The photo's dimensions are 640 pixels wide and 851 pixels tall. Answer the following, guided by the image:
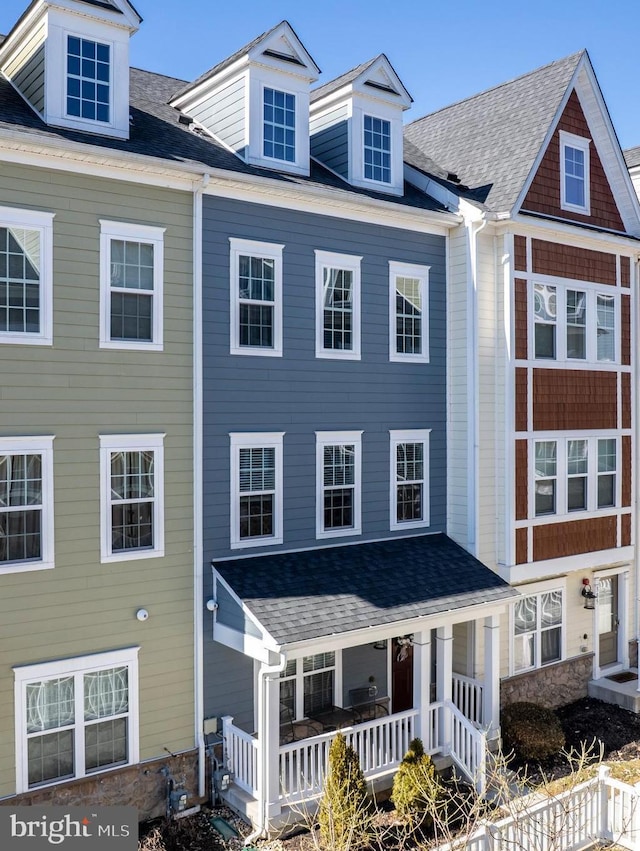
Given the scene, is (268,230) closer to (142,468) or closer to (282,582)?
(142,468)

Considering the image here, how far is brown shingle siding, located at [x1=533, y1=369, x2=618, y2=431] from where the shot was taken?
50.5 ft

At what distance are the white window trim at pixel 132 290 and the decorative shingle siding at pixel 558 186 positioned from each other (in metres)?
7.49

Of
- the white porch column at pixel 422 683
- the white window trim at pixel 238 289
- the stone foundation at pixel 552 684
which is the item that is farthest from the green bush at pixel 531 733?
the white window trim at pixel 238 289

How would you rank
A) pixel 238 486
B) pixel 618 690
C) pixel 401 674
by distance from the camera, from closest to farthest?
pixel 238 486, pixel 401 674, pixel 618 690

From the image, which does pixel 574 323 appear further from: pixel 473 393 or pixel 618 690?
pixel 618 690

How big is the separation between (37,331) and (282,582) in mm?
5311

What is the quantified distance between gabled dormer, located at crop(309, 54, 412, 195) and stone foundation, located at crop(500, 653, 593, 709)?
10.1 metres

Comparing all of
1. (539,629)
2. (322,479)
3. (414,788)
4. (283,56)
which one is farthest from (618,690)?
(283,56)

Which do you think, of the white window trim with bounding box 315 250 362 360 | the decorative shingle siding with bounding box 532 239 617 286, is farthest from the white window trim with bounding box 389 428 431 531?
the decorative shingle siding with bounding box 532 239 617 286

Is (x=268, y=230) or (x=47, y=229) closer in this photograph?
(x=47, y=229)

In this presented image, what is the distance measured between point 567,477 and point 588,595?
2.76m

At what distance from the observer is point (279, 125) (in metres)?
13.6

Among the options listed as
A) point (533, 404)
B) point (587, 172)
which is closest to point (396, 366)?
point (533, 404)

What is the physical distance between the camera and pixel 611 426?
16.8 metres
